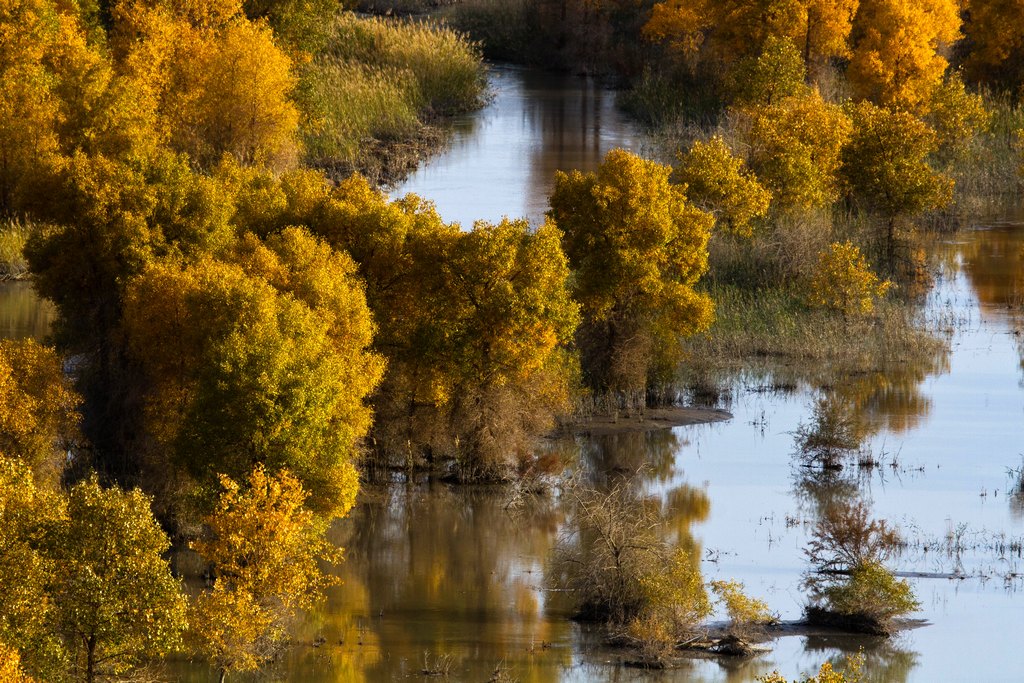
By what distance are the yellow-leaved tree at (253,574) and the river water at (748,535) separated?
0.93m

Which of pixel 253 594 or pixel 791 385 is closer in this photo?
pixel 253 594

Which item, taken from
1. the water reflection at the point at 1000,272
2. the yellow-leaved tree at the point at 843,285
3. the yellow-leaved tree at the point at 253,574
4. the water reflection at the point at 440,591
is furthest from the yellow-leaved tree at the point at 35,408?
the water reflection at the point at 1000,272

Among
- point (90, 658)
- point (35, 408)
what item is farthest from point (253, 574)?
point (35, 408)

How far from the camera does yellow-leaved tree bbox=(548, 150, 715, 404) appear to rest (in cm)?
4078

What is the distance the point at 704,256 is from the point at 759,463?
5.66 m

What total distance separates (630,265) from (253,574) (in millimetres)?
15700

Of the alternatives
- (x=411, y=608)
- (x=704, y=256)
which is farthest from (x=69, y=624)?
(x=704, y=256)

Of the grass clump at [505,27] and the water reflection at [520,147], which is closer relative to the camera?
the water reflection at [520,147]

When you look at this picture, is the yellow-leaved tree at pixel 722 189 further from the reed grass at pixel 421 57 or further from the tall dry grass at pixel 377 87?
the reed grass at pixel 421 57

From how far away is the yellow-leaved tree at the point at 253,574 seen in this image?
85.7ft

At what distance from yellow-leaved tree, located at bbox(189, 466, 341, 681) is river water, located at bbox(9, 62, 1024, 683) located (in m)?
0.93

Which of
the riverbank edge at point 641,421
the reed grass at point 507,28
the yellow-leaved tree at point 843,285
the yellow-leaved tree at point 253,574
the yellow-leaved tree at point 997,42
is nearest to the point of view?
the yellow-leaved tree at point 253,574

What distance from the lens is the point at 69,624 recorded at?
78.1 ft

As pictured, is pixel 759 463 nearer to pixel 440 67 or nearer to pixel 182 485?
pixel 182 485
